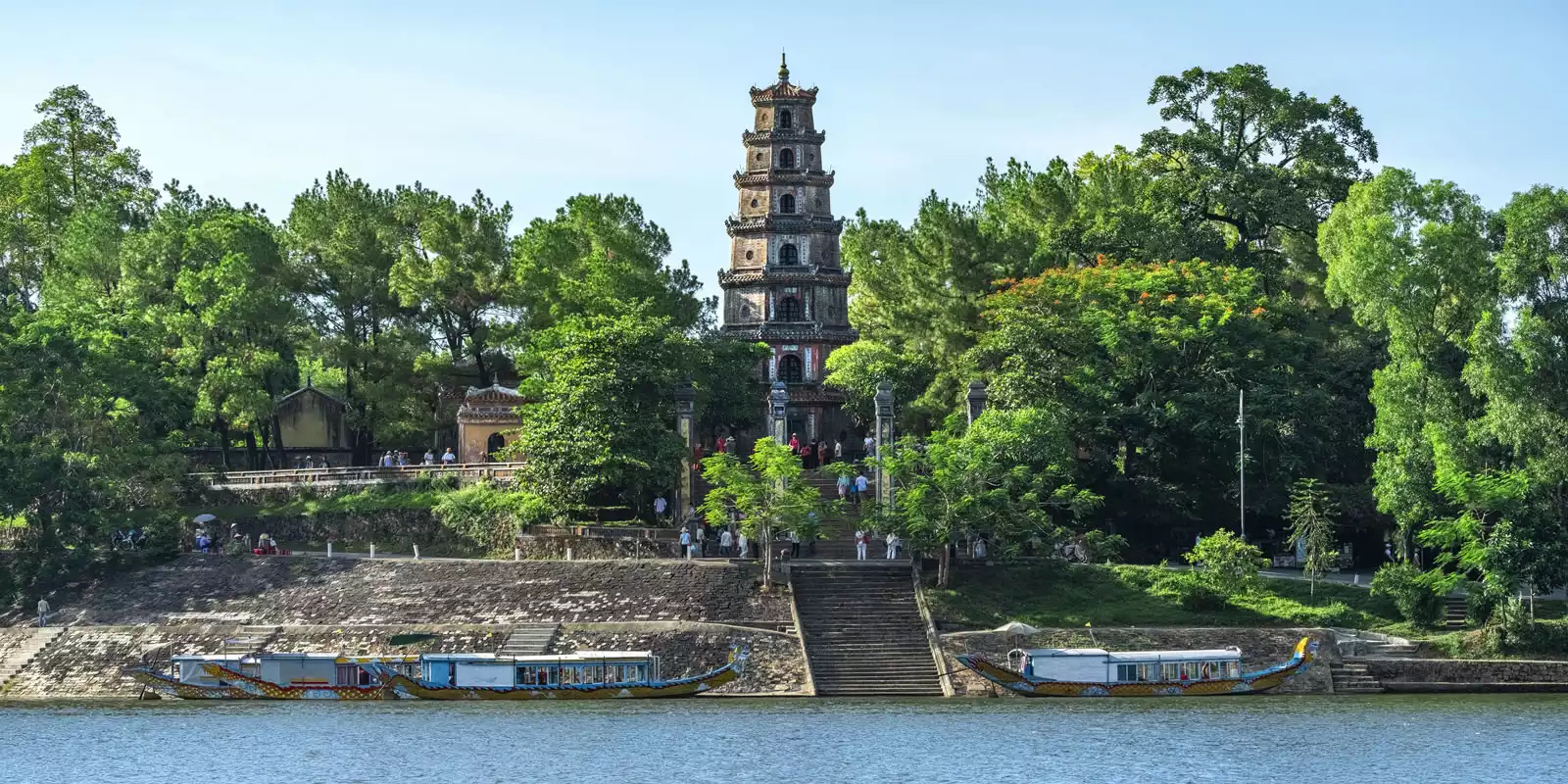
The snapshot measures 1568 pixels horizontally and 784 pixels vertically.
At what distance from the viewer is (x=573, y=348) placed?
241 ft

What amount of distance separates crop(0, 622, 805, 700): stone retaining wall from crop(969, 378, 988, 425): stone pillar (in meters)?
13.1

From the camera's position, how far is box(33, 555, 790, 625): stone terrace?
64.5 metres

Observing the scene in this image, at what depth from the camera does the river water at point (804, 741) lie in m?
50.1

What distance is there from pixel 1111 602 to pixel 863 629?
671 cm

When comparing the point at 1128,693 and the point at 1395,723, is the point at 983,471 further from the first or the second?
the point at 1395,723

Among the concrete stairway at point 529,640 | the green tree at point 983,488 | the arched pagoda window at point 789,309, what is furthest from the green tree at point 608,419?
the arched pagoda window at point 789,309

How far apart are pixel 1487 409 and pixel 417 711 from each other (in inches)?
1122

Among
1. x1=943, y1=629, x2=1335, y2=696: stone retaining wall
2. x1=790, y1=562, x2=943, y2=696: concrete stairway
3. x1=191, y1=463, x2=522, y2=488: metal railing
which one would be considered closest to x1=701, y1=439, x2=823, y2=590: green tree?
x1=790, y1=562, x2=943, y2=696: concrete stairway

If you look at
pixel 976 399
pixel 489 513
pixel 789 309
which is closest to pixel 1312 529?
pixel 976 399

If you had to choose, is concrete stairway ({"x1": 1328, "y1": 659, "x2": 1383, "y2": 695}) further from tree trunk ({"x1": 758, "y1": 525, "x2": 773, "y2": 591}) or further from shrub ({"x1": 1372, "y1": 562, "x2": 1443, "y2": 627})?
tree trunk ({"x1": 758, "y1": 525, "x2": 773, "y2": 591})

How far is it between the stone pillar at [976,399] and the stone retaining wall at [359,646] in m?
13.1

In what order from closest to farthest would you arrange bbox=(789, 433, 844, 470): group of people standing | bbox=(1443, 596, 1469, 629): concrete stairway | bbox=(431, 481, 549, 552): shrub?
bbox=(1443, 596, 1469, 629): concrete stairway → bbox=(431, 481, 549, 552): shrub → bbox=(789, 433, 844, 470): group of people standing

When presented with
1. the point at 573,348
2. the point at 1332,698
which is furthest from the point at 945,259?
the point at 1332,698

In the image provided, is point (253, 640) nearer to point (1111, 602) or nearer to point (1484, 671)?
point (1111, 602)
